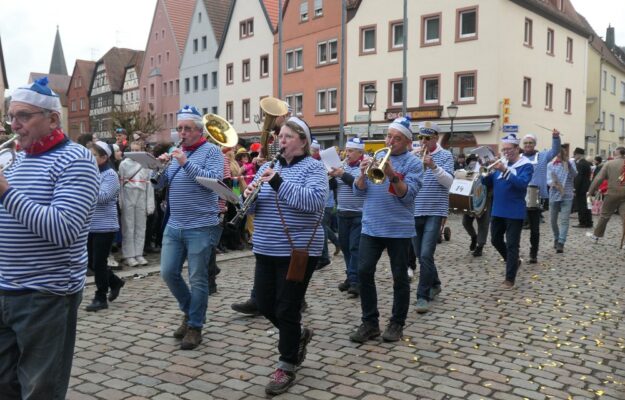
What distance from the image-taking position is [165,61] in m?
56.6

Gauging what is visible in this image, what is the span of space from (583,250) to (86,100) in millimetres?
73951

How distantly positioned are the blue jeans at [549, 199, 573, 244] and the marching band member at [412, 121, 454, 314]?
212 inches

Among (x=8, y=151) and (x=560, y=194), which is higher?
(x=8, y=151)

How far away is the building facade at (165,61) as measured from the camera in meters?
55.0

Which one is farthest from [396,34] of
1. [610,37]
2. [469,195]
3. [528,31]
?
[610,37]

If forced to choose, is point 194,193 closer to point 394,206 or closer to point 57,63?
point 394,206

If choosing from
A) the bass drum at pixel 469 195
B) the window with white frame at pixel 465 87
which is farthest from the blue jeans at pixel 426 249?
the window with white frame at pixel 465 87

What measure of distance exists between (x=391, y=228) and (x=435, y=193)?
5.52 feet

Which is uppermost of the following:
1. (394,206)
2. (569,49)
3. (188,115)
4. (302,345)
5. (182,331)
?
(569,49)

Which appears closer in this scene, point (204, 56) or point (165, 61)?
point (204, 56)

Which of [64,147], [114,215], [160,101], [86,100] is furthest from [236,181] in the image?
[86,100]

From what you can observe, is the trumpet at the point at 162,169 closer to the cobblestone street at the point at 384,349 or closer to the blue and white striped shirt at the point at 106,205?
the blue and white striped shirt at the point at 106,205

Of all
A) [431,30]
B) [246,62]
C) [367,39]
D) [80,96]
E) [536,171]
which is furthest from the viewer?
[80,96]

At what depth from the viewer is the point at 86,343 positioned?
5.55 m
